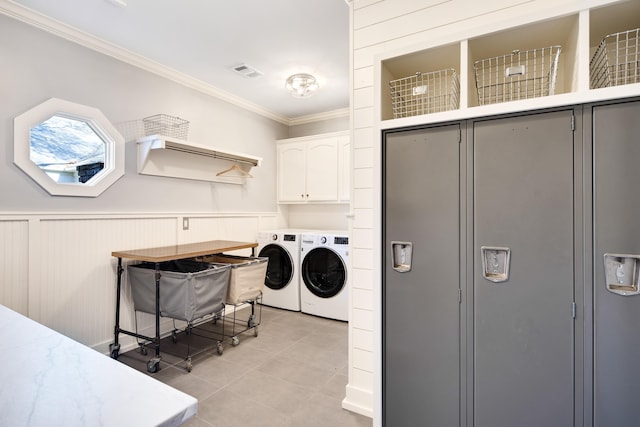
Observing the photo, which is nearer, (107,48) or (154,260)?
(154,260)

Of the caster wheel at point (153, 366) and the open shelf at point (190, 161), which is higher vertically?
the open shelf at point (190, 161)

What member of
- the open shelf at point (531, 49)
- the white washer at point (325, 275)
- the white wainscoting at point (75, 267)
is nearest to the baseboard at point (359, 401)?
the white washer at point (325, 275)

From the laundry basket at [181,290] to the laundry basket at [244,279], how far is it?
0.21 ft

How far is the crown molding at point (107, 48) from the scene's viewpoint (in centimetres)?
220

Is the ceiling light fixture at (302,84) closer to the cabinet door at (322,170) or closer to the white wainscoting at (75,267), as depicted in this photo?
the cabinet door at (322,170)

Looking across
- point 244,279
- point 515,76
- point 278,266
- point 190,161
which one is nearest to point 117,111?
point 190,161

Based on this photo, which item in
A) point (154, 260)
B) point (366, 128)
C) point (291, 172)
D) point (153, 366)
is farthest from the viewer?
point (291, 172)

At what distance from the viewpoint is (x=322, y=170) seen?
4258 millimetres

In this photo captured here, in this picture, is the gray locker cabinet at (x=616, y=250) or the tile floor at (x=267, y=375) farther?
the tile floor at (x=267, y=375)

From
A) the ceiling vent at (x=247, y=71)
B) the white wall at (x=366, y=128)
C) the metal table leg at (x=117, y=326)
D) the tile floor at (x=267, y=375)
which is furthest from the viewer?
the ceiling vent at (x=247, y=71)

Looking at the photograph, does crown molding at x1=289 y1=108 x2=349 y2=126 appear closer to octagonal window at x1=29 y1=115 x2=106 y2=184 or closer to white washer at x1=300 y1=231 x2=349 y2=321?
white washer at x1=300 y1=231 x2=349 y2=321

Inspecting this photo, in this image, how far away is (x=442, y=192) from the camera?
150 cm

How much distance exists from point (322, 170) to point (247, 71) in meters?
1.55

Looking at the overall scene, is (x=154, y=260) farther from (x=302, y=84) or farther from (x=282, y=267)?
(x=302, y=84)
